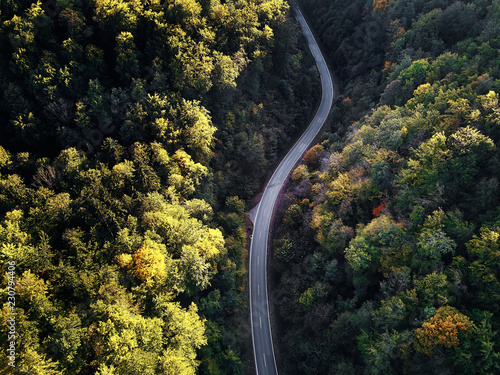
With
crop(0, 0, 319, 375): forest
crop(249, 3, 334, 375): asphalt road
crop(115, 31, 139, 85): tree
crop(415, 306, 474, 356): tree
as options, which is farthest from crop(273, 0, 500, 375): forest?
crop(115, 31, 139, 85): tree

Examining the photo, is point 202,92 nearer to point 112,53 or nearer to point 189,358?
point 112,53

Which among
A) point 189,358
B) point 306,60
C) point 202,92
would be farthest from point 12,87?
point 306,60

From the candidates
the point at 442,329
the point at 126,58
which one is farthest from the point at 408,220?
the point at 126,58

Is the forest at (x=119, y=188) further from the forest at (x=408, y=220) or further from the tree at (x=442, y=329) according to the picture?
the tree at (x=442, y=329)

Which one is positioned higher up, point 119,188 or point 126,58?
point 126,58

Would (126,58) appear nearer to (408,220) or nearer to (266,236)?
(266,236)

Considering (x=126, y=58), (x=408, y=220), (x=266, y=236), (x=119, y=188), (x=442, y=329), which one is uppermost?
(x=126, y=58)
